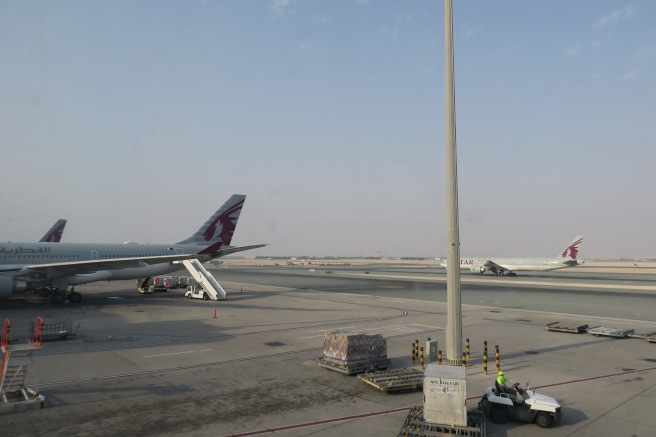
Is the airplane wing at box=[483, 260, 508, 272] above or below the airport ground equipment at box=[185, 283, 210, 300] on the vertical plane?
above

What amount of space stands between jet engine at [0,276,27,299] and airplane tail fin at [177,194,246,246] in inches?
793

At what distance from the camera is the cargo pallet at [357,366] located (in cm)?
1623

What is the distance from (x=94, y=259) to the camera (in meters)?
43.0

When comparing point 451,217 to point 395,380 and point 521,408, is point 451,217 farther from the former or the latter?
point 521,408

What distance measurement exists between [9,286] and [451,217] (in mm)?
31629

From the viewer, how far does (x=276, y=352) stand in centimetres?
2005

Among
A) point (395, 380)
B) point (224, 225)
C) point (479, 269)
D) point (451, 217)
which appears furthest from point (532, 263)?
point (395, 380)

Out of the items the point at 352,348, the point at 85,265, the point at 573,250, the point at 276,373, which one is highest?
the point at 573,250

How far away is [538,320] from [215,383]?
2398cm

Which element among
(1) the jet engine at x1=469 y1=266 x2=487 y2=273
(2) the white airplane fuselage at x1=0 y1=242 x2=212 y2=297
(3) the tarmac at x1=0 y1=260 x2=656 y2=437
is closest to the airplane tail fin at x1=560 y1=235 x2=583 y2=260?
(1) the jet engine at x1=469 y1=266 x2=487 y2=273

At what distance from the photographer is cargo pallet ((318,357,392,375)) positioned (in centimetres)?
1623

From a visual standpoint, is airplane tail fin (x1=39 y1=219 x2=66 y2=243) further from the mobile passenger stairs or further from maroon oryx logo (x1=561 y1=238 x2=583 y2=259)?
maroon oryx logo (x1=561 y1=238 x2=583 y2=259)

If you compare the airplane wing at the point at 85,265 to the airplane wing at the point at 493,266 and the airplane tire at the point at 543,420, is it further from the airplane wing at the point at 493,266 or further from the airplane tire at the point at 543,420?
the airplane wing at the point at 493,266

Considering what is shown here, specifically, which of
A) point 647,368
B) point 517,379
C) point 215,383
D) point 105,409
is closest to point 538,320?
point 647,368
